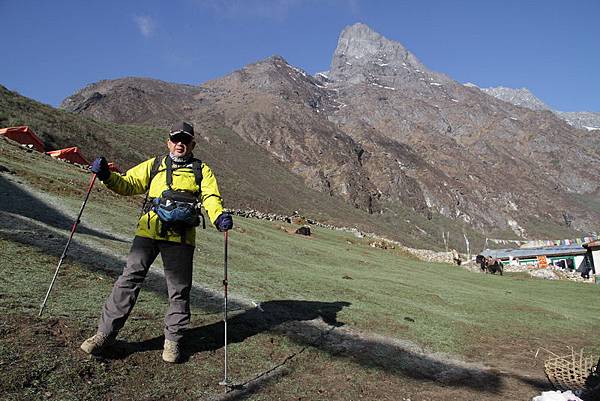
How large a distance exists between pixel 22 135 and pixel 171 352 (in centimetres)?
3246

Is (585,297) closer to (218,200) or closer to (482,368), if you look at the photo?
(482,368)

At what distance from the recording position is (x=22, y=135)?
3114 cm

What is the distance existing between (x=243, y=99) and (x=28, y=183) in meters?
179

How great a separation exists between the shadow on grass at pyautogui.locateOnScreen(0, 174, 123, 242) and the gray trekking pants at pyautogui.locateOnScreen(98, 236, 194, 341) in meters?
7.94

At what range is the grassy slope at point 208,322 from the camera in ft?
15.2

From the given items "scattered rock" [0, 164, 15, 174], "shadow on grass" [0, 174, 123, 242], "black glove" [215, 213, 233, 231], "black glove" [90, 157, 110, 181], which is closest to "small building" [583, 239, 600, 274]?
"shadow on grass" [0, 174, 123, 242]

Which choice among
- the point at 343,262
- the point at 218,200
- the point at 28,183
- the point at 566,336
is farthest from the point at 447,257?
the point at 218,200

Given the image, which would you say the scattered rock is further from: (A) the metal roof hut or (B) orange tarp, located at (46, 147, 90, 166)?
(A) the metal roof hut

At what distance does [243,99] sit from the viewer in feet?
626

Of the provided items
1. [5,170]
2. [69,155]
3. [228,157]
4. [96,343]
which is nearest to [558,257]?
[69,155]

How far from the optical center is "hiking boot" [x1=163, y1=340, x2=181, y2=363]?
5.21 m

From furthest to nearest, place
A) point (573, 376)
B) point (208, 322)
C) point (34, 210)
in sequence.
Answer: point (34, 210) → point (208, 322) → point (573, 376)

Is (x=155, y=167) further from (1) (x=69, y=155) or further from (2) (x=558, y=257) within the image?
(2) (x=558, y=257)

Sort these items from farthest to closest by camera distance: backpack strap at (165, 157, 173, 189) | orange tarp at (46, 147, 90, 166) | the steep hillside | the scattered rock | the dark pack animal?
1. the steep hillside
2. the dark pack animal
3. orange tarp at (46, 147, 90, 166)
4. the scattered rock
5. backpack strap at (165, 157, 173, 189)
